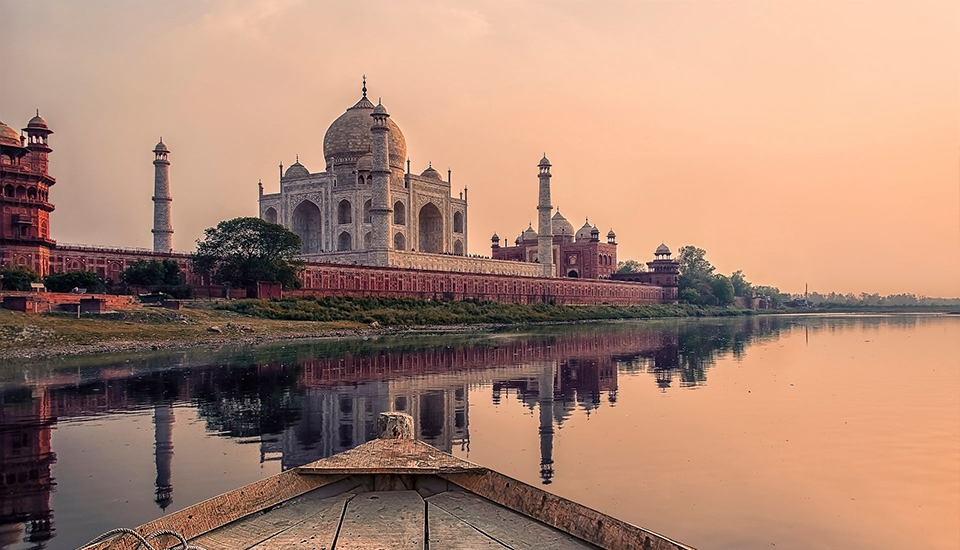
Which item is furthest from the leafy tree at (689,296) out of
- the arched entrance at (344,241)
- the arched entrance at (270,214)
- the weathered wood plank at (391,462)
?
the weathered wood plank at (391,462)

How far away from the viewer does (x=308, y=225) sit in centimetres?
5453

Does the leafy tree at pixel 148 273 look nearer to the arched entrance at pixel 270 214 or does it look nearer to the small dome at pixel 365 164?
the small dome at pixel 365 164

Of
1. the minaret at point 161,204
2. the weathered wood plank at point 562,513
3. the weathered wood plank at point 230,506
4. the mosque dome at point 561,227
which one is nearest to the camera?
the weathered wood plank at point 562,513

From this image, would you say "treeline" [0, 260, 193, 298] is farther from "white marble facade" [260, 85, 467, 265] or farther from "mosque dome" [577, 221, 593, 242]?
"mosque dome" [577, 221, 593, 242]

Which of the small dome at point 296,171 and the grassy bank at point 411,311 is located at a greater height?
the small dome at point 296,171

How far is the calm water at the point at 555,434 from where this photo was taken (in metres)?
7.76

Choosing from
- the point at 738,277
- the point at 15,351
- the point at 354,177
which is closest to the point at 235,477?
the point at 15,351

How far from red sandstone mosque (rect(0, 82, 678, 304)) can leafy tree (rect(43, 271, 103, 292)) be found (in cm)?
170

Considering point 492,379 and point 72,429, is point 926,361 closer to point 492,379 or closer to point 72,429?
point 492,379

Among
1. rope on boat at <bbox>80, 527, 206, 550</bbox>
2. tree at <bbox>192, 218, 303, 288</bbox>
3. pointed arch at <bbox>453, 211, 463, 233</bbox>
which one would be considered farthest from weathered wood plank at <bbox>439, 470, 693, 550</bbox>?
pointed arch at <bbox>453, 211, 463, 233</bbox>

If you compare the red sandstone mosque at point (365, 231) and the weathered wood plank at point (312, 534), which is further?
the red sandstone mosque at point (365, 231)

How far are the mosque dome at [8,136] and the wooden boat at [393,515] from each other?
30402mm

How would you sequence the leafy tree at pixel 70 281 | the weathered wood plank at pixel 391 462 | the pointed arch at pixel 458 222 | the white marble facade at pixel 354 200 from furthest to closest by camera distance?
the pointed arch at pixel 458 222 < the white marble facade at pixel 354 200 < the leafy tree at pixel 70 281 < the weathered wood plank at pixel 391 462

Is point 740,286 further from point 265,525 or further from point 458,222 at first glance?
point 265,525
